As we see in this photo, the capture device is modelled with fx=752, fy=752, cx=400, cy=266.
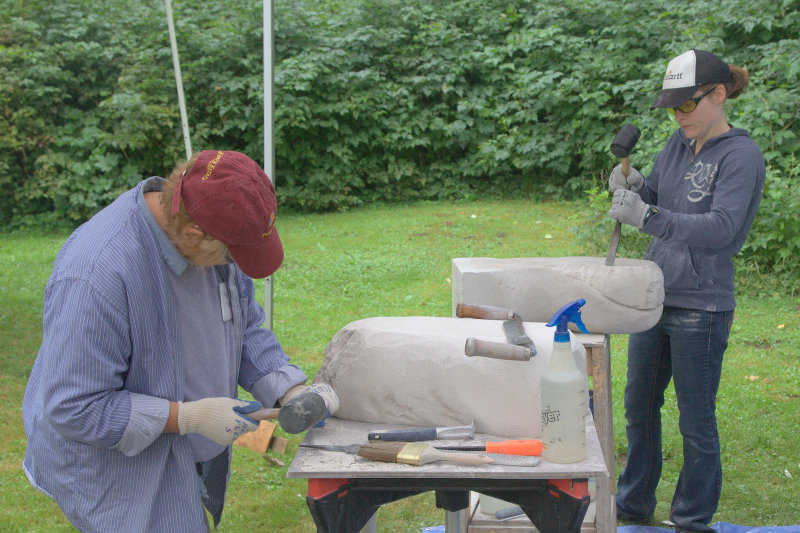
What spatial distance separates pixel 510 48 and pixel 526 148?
1329 mm

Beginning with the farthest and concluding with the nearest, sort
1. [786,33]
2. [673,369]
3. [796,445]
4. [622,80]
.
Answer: [622,80]
[786,33]
[796,445]
[673,369]

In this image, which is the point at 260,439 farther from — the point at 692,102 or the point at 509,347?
the point at 692,102

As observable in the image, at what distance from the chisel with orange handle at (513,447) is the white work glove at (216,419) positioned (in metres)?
0.48

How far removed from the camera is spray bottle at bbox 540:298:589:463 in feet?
5.58

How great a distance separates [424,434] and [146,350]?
A: 2.27 ft

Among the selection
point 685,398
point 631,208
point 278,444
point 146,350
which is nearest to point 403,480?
point 146,350

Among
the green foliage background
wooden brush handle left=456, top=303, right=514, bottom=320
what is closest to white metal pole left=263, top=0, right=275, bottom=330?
wooden brush handle left=456, top=303, right=514, bottom=320

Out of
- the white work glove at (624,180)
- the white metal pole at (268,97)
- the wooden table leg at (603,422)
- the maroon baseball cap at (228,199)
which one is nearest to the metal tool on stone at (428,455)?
the maroon baseball cap at (228,199)

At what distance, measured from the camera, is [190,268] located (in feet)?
5.90

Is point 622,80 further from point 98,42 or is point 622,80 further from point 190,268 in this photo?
point 190,268

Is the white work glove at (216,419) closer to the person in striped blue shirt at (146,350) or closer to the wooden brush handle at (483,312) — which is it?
the person in striped blue shirt at (146,350)

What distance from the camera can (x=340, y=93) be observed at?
30.7 feet

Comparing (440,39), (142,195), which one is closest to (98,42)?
(440,39)

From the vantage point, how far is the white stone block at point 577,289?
2496 mm
